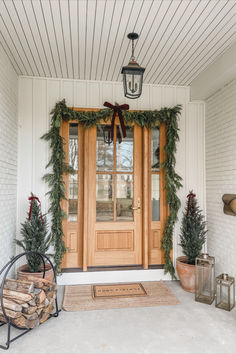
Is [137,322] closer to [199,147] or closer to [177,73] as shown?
[199,147]

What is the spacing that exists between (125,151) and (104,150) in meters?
0.33

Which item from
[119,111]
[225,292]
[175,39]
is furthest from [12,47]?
[225,292]

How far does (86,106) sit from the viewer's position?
407 centimetres

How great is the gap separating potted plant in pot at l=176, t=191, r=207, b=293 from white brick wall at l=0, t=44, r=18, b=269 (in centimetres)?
233

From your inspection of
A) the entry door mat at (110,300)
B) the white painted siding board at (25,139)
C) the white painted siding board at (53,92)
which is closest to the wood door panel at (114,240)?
the entry door mat at (110,300)

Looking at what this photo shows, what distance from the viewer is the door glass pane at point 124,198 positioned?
13.5ft

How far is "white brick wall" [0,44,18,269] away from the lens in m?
3.22

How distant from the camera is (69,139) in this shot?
13.3 ft

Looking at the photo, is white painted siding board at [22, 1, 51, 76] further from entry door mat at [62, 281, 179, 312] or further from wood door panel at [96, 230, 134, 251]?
entry door mat at [62, 281, 179, 312]

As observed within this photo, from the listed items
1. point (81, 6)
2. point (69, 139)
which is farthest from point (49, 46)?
point (69, 139)

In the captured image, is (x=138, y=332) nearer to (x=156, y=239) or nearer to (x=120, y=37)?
(x=156, y=239)

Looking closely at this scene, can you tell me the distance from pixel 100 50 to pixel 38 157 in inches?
67.6

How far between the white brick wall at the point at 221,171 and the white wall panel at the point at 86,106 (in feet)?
0.64

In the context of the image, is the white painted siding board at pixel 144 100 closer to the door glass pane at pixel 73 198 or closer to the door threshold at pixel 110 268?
the door glass pane at pixel 73 198
